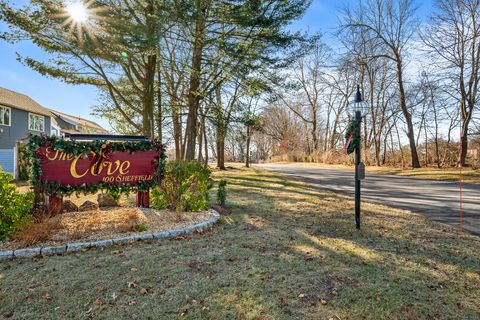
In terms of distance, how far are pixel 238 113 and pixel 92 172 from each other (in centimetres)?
724

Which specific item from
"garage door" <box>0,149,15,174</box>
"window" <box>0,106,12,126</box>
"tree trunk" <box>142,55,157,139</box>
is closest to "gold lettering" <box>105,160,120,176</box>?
"tree trunk" <box>142,55,157,139</box>

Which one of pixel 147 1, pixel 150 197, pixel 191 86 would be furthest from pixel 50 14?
pixel 150 197

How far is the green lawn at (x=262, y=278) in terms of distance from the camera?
249 centimetres

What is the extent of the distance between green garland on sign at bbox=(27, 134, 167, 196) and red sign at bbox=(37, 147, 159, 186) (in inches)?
2.4

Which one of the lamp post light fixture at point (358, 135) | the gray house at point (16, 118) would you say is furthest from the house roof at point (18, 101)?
the lamp post light fixture at point (358, 135)

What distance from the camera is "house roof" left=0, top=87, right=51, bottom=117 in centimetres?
1991

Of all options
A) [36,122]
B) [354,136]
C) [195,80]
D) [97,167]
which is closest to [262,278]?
Answer: [354,136]

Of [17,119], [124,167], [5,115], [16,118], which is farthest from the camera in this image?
[17,119]

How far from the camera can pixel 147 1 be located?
845cm

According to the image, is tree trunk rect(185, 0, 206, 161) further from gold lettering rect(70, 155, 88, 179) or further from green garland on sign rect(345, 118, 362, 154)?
green garland on sign rect(345, 118, 362, 154)

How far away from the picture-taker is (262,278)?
3088mm

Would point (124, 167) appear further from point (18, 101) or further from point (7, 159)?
point (18, 101)

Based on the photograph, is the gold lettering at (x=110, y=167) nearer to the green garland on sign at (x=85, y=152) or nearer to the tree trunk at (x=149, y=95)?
the green garland on sign at (x=85, y=152)

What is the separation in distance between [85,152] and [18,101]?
2246 cm
